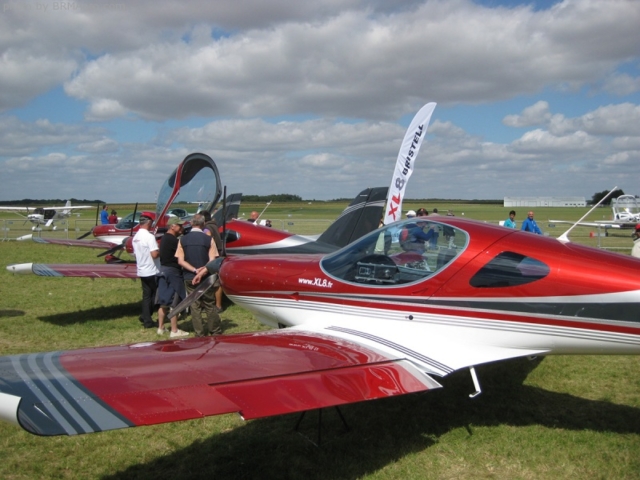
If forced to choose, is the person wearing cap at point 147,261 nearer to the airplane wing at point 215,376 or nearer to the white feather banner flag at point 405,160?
the airplane wing at point 215,376

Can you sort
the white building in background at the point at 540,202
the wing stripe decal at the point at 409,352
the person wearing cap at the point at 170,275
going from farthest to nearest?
the white building in background at the point at 540,202, the person wearing cap at the point at 170,275, the wing stripe decal at the point at 409,352

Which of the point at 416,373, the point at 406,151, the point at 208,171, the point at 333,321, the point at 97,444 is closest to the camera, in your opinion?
the point at 416,373

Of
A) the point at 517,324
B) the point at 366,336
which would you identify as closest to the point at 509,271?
the point at 517,324

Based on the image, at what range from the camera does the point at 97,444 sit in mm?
4219

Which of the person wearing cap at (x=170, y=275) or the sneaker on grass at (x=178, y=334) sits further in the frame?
the sneaker on grass at (x=178, y=334)

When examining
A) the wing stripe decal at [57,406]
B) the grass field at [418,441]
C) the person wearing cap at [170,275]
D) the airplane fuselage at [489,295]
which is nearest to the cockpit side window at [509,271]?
the airplane fuselage at [489,295]

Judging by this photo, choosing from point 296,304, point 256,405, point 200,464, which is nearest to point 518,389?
point 296,304

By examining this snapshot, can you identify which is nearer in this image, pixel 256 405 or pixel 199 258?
pixel 256 405

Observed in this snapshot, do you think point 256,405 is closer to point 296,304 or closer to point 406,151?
point 296,304

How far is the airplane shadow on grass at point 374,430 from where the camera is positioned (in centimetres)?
384

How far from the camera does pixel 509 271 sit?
4.00 metres

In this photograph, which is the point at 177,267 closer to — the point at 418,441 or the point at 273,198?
the point at 418,441

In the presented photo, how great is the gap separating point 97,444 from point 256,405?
2127 millimetres

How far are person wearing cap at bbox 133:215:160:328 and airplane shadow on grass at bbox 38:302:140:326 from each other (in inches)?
41.3
